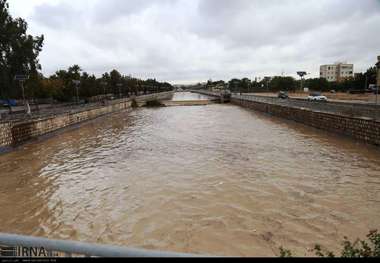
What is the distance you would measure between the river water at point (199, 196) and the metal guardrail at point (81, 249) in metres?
3.83

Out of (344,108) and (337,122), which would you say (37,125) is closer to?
(344,108)

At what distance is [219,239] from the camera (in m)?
6.26

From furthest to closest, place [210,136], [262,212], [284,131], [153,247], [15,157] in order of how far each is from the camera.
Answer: [284,131]
[210,136]
[15,157]
[262,212]
[153,247]

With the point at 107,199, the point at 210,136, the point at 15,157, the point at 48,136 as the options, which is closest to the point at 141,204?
the point at 107,199

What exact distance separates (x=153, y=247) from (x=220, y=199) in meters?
3.12

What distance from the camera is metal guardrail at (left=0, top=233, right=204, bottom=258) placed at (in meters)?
2.18

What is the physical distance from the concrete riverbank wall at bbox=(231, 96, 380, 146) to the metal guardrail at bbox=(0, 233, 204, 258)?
17.1m

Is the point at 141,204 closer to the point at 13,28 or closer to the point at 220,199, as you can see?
the point at 220,199

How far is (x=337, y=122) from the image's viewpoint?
19.8m

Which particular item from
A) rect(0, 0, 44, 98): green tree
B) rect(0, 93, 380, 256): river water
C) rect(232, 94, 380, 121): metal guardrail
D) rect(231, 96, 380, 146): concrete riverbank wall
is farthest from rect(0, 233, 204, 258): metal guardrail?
rect(0, 0, 44, 98): green tree

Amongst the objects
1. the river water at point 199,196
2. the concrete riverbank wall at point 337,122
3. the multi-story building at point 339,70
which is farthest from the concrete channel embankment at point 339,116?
the multi-story building at point 339,70

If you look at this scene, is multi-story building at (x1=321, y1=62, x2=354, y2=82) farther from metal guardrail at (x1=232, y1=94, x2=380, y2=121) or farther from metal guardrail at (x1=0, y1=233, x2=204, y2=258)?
metal guardrail at (x1=0, y1=233, x2=204, y2=258)

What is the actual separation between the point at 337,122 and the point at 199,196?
15.7 m

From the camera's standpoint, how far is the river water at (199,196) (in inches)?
253
